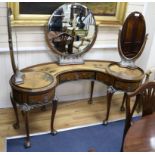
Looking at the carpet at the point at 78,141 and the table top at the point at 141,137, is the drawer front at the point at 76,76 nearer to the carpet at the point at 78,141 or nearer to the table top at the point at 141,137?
the carpet at the point at 78,141

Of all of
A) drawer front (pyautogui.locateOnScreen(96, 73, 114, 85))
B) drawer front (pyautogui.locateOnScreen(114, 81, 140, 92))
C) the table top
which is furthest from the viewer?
drawer front (pyautogui.locateOnScreen(96, 73, 114, 85))

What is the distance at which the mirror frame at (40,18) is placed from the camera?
7.34ft

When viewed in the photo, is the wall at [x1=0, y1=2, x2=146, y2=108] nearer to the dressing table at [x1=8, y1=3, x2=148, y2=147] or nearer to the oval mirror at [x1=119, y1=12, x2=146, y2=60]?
the dressing table at [x1=8, y1=3, x2=148, y2=147]

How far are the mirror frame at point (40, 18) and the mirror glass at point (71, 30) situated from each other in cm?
10

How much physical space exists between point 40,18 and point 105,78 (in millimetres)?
1027

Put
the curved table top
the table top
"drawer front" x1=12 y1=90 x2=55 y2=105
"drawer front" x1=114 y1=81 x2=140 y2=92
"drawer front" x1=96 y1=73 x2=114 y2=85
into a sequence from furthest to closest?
1. "drawer front" x1=96 y1=73 x2=114 y2=85
2. "drawer front" x1=114 y1=81 x2=140 y2=92
3. the curved table top
4. "drawer front" x1=12 y1=90 x2=55 y2=105
5. the table top

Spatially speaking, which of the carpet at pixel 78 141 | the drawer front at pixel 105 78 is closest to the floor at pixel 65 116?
the carpet at pixel 78 141

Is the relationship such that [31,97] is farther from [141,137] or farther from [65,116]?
[141,137]

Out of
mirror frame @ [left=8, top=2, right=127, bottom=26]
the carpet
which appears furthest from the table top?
mirror frame @ [left=8, top=2, right=127, bottom=26]

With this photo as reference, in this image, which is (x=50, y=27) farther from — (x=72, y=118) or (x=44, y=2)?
(x=72, y=118)

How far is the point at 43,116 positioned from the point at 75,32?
1110 millimetres

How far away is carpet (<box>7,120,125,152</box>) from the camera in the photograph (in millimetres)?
2166

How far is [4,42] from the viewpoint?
7.80ft

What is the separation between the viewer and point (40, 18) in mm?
2377
